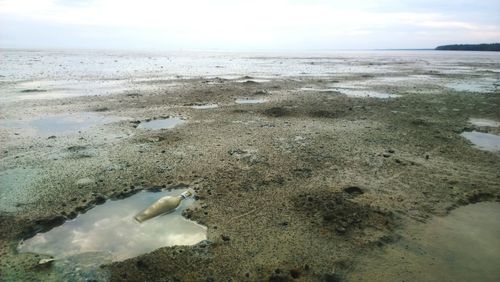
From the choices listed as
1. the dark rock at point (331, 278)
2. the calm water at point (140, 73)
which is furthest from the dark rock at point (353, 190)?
the calm water at point (140, 73)

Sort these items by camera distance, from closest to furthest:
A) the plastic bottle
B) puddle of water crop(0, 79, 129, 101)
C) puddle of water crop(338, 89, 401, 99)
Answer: the plastic bottle → puddle of water crop(0, 79, 129, 101) → puddle of water crop(338, 89, 401, 99)

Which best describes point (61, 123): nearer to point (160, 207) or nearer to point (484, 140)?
point (160, 207)

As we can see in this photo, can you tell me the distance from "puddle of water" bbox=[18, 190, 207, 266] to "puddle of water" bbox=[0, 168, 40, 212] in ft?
4.26

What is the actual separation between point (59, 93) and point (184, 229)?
1726 centimetres

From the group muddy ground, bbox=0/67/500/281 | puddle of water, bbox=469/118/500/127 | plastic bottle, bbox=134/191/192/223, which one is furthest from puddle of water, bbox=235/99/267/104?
plastic bottle, bbox=134/191/192/223

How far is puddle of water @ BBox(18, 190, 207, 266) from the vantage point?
186 inches

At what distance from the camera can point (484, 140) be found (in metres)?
10.1

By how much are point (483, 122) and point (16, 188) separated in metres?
14.1

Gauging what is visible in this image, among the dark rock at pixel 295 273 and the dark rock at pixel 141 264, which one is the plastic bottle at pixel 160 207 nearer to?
the dark rock at pixel 141 264

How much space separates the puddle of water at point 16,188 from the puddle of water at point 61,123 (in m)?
3.64

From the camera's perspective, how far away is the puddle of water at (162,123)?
11586 millimetres

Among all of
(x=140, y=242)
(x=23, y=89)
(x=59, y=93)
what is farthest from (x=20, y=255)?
(x=23, y=89)

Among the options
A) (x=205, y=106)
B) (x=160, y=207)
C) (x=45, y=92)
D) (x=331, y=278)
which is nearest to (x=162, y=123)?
(x=205, y=106)

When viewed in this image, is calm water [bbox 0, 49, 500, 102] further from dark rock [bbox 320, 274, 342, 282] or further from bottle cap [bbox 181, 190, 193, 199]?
dark rock [bbox 320, 274, 342, 282]
